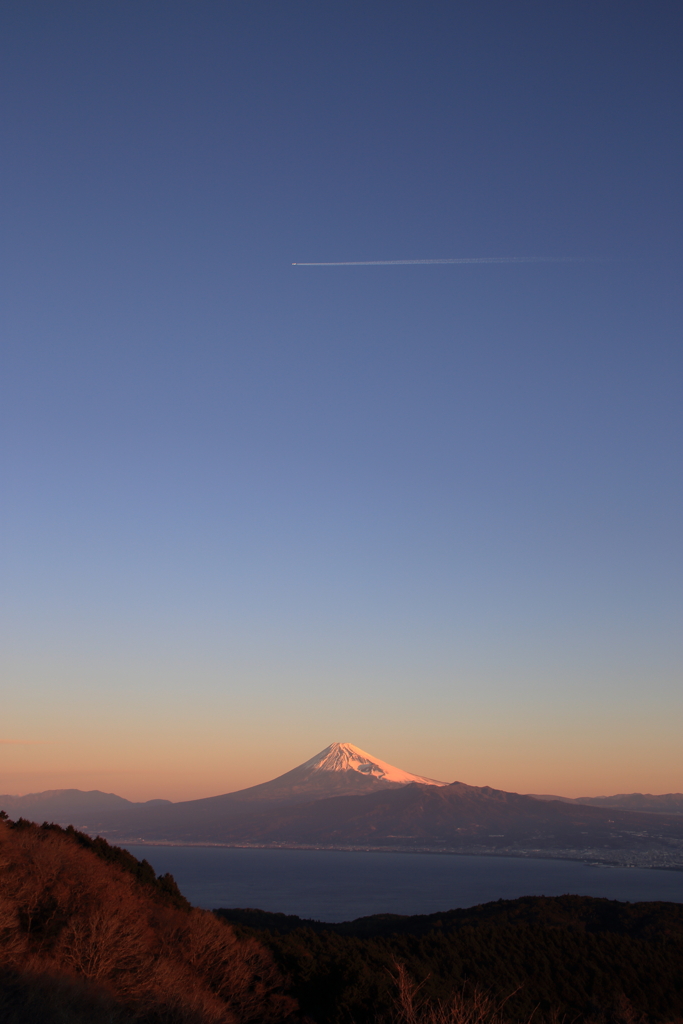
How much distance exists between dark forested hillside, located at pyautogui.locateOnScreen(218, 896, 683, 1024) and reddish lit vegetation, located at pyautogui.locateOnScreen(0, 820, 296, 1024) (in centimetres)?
221

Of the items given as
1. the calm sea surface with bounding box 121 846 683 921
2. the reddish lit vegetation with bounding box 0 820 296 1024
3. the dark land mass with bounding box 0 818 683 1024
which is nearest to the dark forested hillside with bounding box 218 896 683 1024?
the dark land mass with bounding box 0 818 683 1024

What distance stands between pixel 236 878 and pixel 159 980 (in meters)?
131

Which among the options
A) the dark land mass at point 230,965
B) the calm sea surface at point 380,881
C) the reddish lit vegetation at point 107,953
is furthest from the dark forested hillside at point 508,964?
the calm sea surface at point 380,881

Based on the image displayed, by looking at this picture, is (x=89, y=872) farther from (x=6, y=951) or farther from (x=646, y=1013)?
(x=646, y=1013)

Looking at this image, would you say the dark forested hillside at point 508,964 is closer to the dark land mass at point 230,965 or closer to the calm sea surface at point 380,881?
the dark land mass at point 230,965

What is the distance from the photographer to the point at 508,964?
3566 cm

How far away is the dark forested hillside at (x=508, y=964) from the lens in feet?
69.8

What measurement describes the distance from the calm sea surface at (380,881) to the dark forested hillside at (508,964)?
42332mm

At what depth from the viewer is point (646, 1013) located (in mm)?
30469

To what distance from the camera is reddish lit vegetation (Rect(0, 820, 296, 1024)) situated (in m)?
15.3

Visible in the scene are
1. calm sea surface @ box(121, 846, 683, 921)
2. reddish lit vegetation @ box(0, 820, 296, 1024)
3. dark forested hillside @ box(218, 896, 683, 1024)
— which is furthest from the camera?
calm sea surface @ box(121, 846, 683, 921)

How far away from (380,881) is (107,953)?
133065 mm

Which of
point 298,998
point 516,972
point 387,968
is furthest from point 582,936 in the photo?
point 298,998

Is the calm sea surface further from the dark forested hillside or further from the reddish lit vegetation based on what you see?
the reddish lit vegetation
